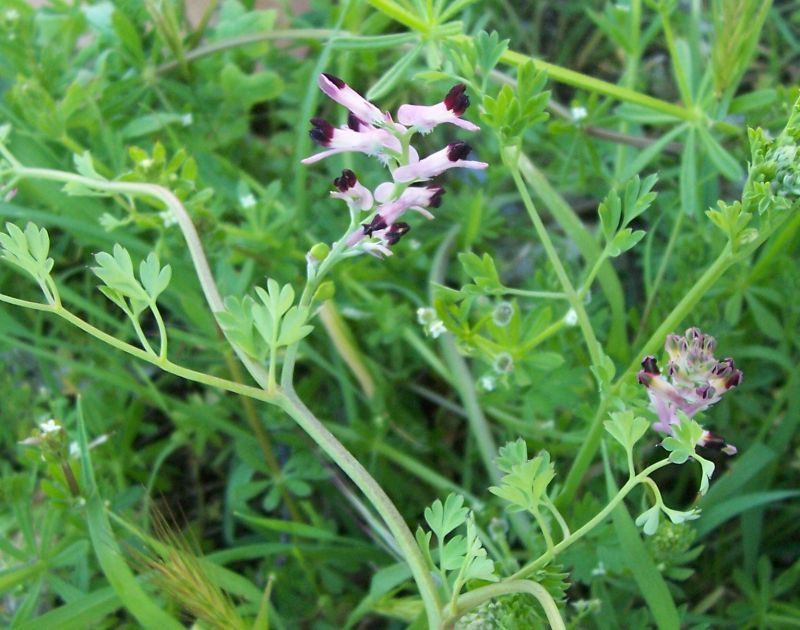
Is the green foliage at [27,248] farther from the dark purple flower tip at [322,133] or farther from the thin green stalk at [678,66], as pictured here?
the thin green stalk at [678,66]

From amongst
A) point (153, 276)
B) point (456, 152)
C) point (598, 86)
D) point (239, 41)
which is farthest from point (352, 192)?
point (239, 41)

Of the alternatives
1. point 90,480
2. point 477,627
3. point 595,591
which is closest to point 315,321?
point 90,480

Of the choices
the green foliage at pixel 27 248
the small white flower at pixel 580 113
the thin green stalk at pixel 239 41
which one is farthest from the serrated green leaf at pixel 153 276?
the small white flower at pixel 580 113

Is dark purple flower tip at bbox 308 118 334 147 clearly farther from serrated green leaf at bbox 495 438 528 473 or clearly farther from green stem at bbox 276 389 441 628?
serrated green leaf at bbox 495 438 528 473

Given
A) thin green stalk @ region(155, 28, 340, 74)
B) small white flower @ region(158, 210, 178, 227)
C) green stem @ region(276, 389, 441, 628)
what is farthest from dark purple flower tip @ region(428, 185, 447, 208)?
thin green stalk @ region(155, 28, 340, 74)

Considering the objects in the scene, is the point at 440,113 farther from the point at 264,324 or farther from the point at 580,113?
the point at 580,113

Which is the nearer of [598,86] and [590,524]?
[590,524]

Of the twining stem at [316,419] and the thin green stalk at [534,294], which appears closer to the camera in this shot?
the twining stem at [316,419]
